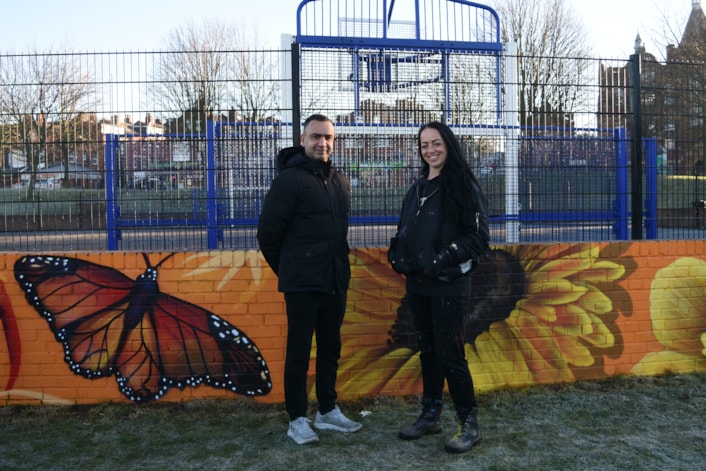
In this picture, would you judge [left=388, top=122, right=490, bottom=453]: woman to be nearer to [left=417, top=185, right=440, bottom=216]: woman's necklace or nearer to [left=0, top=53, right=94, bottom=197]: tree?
[left=417, top=185, right=440, bottom=216]: woman's necklace

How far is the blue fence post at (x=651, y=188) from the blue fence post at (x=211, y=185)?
3673mm

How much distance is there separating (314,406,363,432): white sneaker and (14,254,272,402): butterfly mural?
2.17ft

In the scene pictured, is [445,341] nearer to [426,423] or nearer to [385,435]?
[426,423]

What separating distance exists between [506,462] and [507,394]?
3.88 feet

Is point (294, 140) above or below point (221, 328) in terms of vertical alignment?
above

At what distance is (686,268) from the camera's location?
4965 mm

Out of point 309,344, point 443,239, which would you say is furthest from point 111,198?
point 443,239

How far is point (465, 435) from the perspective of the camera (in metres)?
3.57

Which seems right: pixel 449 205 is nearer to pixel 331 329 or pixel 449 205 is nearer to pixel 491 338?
pixel 331 329

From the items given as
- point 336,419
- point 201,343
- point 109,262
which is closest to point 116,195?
point 109,262

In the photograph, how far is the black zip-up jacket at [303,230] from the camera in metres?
3.63

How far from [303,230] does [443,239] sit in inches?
33.5

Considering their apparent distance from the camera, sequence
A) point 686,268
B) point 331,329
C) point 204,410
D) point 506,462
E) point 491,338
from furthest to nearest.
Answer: point 686,268 → point 491,338 → point 204,410 → point 331,329 → point 506,462

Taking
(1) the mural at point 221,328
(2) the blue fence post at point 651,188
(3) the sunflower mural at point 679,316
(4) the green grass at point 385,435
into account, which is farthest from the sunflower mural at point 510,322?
(2) the blue fence post at point 651,188
